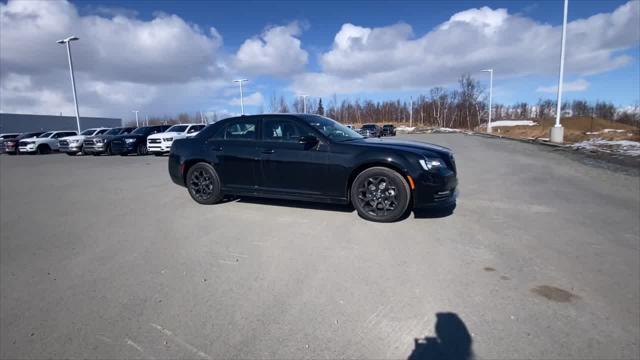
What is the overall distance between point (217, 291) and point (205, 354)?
0.85 m

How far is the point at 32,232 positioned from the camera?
520 cm

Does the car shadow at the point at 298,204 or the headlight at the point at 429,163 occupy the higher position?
the headlight at the point at 429,163

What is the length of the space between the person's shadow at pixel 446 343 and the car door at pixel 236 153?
4013mm

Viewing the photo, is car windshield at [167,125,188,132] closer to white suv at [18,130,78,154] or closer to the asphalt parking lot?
white suv at [18,130,78,154]

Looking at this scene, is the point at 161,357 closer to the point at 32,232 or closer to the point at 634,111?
the point at 32,232

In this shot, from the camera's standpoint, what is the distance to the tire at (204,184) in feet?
20.6

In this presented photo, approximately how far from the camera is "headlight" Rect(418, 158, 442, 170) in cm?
485

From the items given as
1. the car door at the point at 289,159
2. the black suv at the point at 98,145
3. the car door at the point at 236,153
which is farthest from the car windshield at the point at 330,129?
the black suv at the point at 98,145

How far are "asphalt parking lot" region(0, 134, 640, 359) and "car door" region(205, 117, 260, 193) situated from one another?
51 cm

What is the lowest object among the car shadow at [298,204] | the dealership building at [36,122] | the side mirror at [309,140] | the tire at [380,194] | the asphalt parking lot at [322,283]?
the asphalt parking lot at [322,283]

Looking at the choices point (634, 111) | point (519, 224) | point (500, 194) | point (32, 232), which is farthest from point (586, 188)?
point (634, 111)

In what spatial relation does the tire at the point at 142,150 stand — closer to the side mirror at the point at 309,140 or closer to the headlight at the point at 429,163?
the side mirror at the point at 309,140

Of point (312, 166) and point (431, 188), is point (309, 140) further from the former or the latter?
point (431, 188)

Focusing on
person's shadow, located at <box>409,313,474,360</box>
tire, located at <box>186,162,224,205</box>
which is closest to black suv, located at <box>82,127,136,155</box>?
tire, located at <box>186,162,224,205</box>
